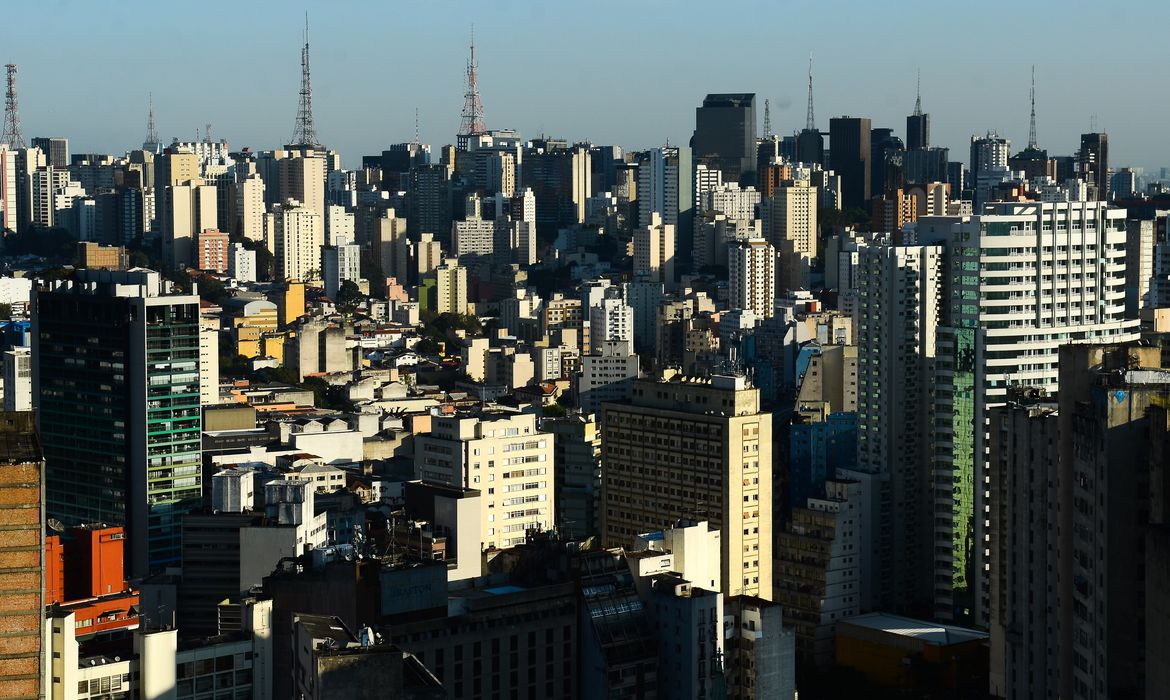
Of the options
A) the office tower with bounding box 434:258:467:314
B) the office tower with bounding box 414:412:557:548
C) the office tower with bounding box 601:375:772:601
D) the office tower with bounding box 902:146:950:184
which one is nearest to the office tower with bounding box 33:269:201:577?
the office tower with bounding box 414:412:557:548

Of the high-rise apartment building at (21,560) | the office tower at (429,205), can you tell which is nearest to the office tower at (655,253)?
the office tower at (429,205)

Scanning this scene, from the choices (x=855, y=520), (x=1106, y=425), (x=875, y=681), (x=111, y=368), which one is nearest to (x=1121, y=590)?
(x=1106, y=425)

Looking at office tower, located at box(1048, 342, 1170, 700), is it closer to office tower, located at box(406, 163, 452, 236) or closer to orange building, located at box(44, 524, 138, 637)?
orange building, located at box(44, 524, 138, 637)

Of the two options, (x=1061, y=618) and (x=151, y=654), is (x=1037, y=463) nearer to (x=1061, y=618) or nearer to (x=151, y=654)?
(x=1061, y=618)

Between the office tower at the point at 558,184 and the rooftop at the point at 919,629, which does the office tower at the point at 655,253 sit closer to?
the office tower at the point at 558,184

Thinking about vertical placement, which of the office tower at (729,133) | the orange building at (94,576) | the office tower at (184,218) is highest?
the office tower at (729,133)

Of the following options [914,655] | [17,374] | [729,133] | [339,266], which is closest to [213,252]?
[339,266]
